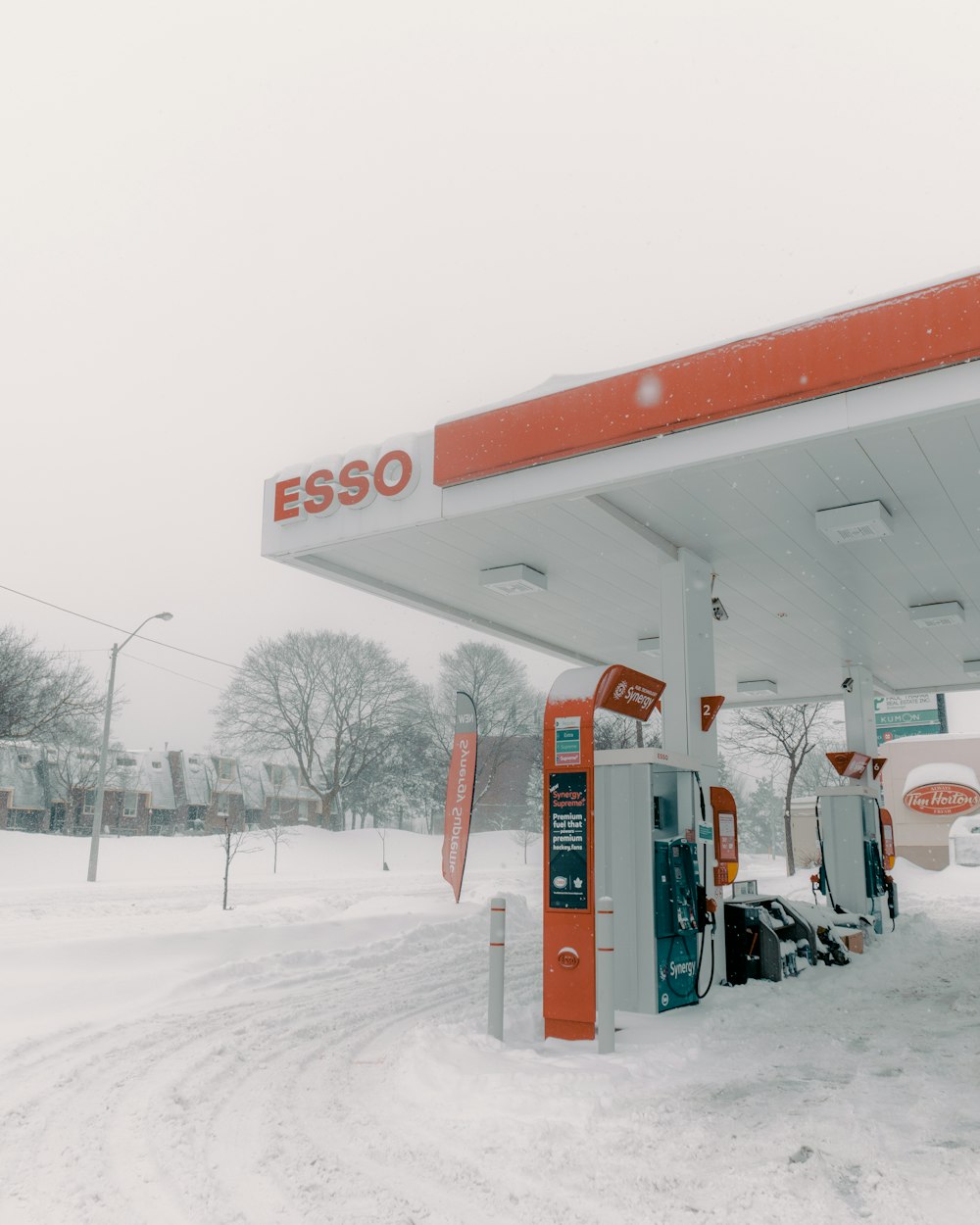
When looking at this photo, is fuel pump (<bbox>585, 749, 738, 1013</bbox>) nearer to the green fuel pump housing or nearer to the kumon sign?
the green fuel pump housing

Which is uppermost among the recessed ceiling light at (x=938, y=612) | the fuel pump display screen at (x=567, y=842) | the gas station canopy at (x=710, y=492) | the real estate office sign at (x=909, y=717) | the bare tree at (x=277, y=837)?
the real estate office sign at (x=909, y=717)

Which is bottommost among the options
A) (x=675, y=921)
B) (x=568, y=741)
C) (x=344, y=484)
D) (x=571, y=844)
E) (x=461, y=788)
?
(x=675, y=921)

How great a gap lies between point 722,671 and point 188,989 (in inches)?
438

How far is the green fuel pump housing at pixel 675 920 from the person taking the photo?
7969 millimetres

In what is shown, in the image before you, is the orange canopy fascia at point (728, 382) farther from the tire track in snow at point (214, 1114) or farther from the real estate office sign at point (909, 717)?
the real estate office sign at point (909, 717)

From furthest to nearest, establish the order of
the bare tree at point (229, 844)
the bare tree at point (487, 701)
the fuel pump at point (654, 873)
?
the bare tree at point (487, 701), the bare tree at point (229, 844), the fuel pump at point (654, 873)

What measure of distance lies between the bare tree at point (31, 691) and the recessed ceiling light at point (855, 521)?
32.6m

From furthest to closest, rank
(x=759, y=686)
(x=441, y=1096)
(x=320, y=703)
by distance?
(x=320, y=703) → (x=759, y=686) → (x=441, y=1096)

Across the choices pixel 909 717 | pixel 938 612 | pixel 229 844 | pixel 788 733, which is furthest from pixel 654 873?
pixel 909 717

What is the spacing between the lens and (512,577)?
10.3 meters

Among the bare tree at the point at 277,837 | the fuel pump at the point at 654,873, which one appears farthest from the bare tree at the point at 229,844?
the fuel pump at the point at 654,873

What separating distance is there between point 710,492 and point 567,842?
328cm

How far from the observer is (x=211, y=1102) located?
17.5 ft

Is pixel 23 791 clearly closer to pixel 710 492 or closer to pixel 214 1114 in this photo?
pixel 710 492
